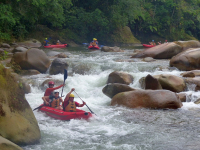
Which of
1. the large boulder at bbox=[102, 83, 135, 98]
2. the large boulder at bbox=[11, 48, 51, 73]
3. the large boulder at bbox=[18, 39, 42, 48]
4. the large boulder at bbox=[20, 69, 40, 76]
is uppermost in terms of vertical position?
the large boulder at bbox=[18, 39, 42, 48]

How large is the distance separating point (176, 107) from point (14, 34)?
53.3 ft

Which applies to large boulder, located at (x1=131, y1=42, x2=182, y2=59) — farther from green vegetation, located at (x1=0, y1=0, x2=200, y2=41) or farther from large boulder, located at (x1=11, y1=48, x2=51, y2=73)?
green vegetation, located at (x1=0, y1=0, x2=200, y2=41)

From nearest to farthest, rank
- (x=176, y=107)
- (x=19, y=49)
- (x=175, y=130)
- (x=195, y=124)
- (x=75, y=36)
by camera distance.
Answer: (x=175, y=130), (x=195, y=124), (x=176, y=107), (x=19, y=49), (x=75, y=36)

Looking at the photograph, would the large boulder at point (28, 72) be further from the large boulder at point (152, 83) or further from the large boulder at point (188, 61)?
the large boulder at point (188, 61)

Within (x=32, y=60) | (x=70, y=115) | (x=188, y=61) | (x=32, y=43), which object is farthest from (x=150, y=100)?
(x=32, y=43)

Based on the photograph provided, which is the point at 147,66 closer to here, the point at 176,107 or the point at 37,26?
the point at 176,107

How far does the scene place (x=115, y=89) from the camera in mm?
8125

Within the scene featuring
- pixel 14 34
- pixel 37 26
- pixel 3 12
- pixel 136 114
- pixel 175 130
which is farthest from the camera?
pixel 37 26

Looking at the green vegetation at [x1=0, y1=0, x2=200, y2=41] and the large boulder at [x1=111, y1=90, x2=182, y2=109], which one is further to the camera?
the green vegetation at [x1=0, y1=0, x2=200, y2=41]

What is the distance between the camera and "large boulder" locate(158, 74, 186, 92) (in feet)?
28.2

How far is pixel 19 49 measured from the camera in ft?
45.4

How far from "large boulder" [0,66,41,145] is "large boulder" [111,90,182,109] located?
3214mm

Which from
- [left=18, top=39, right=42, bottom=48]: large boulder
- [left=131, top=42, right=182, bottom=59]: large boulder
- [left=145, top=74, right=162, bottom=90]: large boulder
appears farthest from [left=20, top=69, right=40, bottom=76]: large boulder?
[left=18, top=39, right=42, bottom=48]: large boulder

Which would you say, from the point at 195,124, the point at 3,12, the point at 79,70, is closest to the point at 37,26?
the point at 3,12
